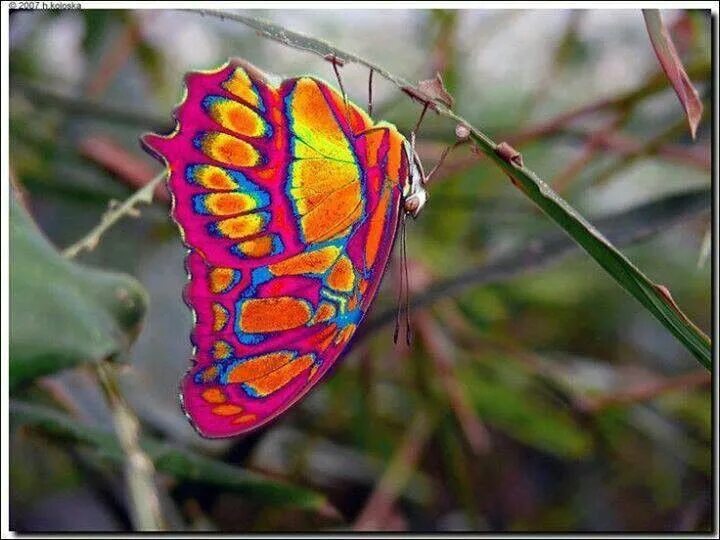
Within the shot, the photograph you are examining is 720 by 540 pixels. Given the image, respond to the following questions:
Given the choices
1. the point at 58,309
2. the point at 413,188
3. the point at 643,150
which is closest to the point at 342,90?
the point at 413,188

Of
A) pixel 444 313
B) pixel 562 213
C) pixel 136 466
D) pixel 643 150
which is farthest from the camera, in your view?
pixel 444 313

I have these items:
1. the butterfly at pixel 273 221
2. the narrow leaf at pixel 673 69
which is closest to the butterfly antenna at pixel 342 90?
the butterfly at pixel 273 221

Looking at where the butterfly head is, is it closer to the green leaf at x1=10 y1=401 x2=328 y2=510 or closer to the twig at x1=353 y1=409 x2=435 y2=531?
the green leaf at x1=10 y1=401 x2=328 y2=510

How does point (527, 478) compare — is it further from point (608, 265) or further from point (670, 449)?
point (608, 265)

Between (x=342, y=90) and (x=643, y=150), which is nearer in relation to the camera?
(x=342, y=90)

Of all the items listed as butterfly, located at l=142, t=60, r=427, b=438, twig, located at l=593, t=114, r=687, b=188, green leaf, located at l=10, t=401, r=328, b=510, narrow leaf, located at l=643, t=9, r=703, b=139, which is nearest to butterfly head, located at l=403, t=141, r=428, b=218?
butterfly, located at l=142, t=60, r=427, b=438

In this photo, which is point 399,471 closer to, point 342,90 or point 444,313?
point 444,313

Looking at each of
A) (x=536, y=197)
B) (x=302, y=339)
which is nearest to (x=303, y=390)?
(x=302, y=339)
